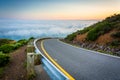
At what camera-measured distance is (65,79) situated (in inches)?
228

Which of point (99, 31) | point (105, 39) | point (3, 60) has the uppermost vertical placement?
point (99, 31)

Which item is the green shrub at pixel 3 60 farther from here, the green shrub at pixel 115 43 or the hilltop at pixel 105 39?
the green shrub at pixel 115 43

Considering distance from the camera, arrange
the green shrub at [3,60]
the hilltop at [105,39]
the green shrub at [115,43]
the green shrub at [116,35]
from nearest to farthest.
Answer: the green shrub at [3,60]
the green shrub at [115,43]
the hilltop at [105,39]
the green shrub at [116,35]

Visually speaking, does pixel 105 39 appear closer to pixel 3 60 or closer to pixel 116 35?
pixel 116 35

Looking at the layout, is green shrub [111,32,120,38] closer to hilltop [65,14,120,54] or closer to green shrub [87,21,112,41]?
hilltop [65,14,120,54]

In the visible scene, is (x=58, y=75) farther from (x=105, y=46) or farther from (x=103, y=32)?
(x=103, y=32)

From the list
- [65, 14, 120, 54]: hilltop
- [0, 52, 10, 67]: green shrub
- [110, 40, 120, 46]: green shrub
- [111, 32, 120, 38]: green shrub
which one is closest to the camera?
[0, 52, 10, 67]: green shrub

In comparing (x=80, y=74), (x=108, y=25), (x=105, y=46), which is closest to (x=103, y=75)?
(x=80, y=74)

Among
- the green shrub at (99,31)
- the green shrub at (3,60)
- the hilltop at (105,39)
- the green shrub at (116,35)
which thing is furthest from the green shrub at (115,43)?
the green shrub at (3,60)

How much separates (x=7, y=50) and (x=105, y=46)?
31.6 ft

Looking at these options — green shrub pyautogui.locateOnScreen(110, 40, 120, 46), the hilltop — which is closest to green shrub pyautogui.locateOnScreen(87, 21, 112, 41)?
the hilltop

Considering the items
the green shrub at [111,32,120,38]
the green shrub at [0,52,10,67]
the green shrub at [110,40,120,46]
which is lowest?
the green shrub at [0,52,10,67]

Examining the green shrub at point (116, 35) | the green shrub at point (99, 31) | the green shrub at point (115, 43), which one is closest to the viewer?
the green shrub at point (115, 43)

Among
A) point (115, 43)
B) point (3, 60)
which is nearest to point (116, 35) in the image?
point (115, 43)
